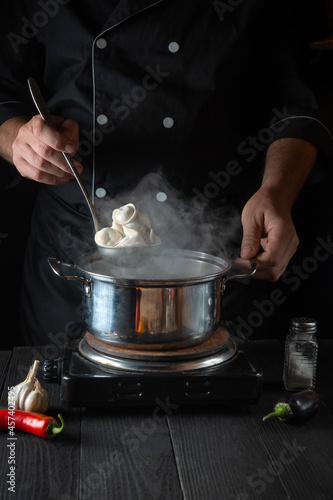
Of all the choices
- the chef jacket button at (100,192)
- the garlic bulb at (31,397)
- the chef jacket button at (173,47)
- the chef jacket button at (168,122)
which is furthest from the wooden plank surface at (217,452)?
the chef jacket button at (173,47)

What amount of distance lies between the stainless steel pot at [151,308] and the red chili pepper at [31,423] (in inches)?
8.9

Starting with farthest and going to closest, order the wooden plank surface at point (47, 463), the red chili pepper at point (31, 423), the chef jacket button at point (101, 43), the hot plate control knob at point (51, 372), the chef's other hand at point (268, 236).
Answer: the chef jacket button at point (101, 43), the chef's other hand at point (268, 236), the hot plate control knob at point (51, 372), the red chili pepper at point (31, 423), the wooden plank surface at point (47, 463)

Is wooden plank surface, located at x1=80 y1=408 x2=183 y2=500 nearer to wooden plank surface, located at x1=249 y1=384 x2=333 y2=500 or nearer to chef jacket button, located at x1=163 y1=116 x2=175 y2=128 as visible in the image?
wooden plank surface, located at x1=249 y1=384 x2=333 y2=500

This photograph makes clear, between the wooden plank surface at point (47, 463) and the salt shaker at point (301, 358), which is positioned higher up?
the salt shaker at point (301, 358)

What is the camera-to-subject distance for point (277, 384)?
1464mm

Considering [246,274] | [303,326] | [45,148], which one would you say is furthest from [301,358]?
[45,148]

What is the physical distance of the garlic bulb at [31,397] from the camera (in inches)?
49.8

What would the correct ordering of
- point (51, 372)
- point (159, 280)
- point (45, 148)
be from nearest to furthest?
point (159, 280) < point (51, 372) < point (45, 148)

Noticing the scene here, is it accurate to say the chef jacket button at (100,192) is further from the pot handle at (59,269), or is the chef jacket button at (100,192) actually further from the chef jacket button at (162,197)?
the pot handle at (59,269)

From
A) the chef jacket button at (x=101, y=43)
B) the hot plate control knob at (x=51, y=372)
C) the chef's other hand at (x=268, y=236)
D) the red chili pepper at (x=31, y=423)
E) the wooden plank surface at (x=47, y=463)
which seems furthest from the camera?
the chef jacket button at (x=101, y=43)

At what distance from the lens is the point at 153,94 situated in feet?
6.33

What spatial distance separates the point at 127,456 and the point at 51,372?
0.32 m

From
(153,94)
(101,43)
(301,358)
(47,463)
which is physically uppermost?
(101,43)

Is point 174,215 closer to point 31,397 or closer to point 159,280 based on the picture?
point 159,280
